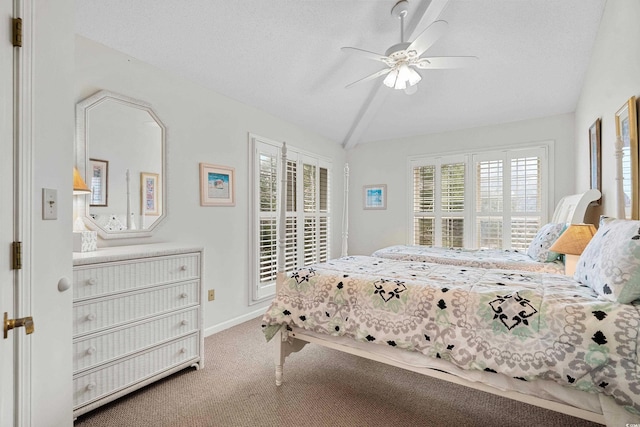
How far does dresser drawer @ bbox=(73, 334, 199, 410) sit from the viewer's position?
1.75 metres

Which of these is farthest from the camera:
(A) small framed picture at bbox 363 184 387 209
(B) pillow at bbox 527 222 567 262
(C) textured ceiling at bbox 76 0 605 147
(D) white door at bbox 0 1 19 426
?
(A) small framed picture at bbox 363 184 387 209

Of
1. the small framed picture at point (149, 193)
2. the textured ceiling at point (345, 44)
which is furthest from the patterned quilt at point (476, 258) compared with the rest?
the small framed picture at point (149, 193)

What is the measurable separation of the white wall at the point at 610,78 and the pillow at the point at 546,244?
351 mm

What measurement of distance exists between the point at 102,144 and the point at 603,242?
10.4 ft

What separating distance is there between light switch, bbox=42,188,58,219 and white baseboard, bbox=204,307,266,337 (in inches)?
82.1

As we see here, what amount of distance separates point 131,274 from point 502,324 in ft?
6.85

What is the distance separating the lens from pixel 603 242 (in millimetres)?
1513

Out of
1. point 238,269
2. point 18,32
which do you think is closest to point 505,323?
point 18,32

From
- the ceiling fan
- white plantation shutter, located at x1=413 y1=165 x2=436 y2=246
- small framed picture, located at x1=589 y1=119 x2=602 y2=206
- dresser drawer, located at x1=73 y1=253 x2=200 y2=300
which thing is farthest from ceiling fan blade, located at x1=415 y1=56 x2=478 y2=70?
dresser drawer, located at x1=73 y1=253 x2=200 y2=300

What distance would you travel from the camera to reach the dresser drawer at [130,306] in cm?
175

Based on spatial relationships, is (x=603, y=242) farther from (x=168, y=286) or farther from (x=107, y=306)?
(x=107, y=306)

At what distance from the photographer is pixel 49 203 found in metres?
1.19

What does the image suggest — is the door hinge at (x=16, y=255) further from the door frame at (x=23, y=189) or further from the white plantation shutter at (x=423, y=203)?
the white plantation shutter at (x=423, y=203)

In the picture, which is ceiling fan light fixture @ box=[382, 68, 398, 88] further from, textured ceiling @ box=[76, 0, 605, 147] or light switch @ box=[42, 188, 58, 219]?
light switch @ box=[42, 188, 58, 219]
